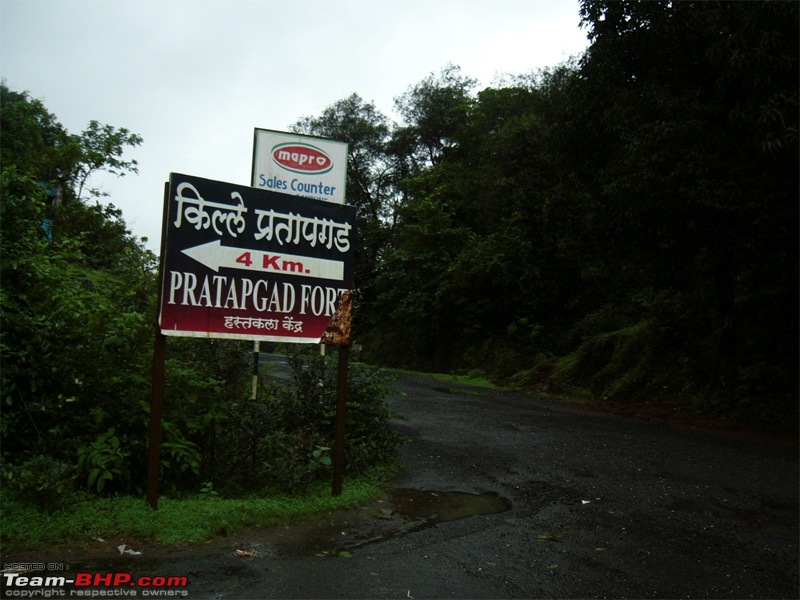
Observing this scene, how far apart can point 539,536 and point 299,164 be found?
14.9 ft

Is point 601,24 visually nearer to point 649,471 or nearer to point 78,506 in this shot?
point 649,471

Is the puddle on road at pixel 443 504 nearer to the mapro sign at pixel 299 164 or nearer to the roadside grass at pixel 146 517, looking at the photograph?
the roadside grass at pixel 146 517

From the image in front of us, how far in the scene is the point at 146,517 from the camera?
16.0 ft

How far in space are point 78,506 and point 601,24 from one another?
1169 centimetres

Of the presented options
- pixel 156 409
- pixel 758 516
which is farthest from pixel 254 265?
pixel 758 516

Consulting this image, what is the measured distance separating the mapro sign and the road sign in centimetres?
132

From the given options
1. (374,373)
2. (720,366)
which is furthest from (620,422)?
(374,373)

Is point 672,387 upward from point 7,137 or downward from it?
downward

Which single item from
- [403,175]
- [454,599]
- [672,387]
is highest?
[403,175]

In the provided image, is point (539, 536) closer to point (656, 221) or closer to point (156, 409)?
point (156, 409)

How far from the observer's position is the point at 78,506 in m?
4.94

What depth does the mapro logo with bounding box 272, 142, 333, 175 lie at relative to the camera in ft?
24.5

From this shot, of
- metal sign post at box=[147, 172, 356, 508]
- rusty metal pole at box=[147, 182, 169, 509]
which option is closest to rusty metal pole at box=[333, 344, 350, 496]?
metal sign post at box=[147, 172, 356, 508]

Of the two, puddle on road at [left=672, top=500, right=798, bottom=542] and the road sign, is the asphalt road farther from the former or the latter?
the road sign
